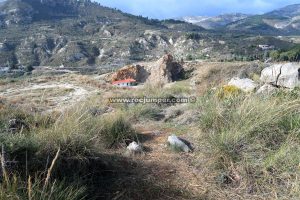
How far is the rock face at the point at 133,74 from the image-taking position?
2867 centimetres

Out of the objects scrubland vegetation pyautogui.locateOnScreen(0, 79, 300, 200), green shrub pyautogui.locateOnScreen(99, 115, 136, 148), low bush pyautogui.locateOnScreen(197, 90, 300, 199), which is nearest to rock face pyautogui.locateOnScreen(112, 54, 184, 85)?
green shrub pyautogui.locateOnScreen(99, 115, 136, 148)

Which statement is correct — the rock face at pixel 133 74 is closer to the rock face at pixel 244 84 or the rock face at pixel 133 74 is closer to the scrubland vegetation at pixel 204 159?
the rock face at pixel 244 84

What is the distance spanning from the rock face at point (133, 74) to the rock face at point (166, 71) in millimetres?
1880

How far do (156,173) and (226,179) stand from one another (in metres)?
0.81

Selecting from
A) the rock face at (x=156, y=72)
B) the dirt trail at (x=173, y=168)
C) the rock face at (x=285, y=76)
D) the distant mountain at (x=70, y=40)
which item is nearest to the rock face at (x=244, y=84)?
the rock face at (x=285, y=76)

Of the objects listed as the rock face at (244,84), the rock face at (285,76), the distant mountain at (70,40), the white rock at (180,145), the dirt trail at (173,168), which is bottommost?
the distant mountain at (70,40)

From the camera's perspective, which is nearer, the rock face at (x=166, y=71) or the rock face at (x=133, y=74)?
the rock face at (x=166, y=71)

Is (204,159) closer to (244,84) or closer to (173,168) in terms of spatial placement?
(173,168)

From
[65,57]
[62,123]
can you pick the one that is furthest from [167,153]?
[65,57]

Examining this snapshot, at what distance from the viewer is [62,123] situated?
4.46 meters

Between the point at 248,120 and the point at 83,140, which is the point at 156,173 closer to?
the point at 83,140

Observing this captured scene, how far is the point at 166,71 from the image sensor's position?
25.7m

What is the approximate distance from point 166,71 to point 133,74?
3.82 meters

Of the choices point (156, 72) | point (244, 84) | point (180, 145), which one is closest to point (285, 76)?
point (244, 84)
